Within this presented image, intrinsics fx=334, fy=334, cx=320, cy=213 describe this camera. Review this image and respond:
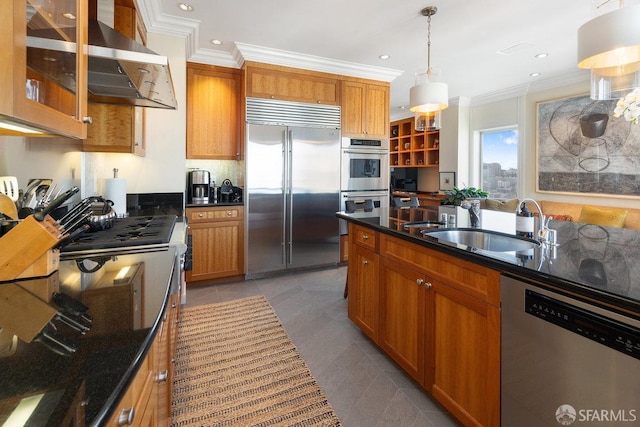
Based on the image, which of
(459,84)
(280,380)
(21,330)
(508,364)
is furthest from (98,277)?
(459,84)

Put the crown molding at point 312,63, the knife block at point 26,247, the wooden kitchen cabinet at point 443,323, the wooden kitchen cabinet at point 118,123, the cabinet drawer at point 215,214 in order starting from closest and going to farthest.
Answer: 1. the knife block at point 26,247
2. the wooden kitchen cabinet at point 443,323
3. the wooden kitchen cabinet at point 118,123
4. the cabinet drawer at point 215,214
5. the crown molding at point 312,63

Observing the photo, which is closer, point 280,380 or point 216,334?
point 280,380

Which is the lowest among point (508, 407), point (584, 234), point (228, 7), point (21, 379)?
point (508, 407)

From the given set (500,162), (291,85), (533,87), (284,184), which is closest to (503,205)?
(500,162)

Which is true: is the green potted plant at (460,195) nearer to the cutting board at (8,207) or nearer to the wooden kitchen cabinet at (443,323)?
the wooden kitchen cabinet at (443,323)

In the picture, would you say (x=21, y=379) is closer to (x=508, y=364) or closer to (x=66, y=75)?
(x=66, y=75)

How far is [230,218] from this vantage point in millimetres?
3936

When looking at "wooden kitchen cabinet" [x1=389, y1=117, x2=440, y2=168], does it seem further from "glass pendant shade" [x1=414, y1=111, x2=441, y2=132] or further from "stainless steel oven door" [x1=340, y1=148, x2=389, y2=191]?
"glass pendant shade" [x1=414, y1=111, x2=441, y2=132]

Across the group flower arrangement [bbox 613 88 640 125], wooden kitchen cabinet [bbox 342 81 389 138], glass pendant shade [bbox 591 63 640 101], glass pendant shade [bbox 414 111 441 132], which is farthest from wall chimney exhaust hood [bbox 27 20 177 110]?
wooden kitchen cabinet [bbox 342 81 389 138]

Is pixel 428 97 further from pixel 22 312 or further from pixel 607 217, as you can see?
pixel 607 217

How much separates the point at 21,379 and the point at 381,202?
4.51 meters

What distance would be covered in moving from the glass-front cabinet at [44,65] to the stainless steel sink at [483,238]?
5.35 ft

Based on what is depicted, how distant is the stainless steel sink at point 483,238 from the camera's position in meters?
1.81
